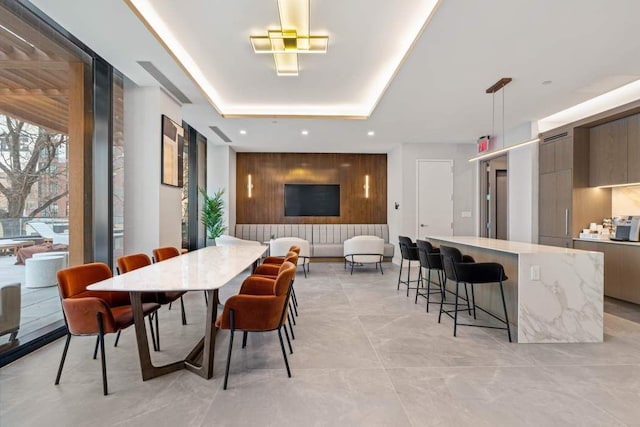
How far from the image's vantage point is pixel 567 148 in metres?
4.97

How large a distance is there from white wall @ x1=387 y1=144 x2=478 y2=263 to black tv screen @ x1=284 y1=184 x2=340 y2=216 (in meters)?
1.79

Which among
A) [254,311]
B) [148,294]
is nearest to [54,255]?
[148,294]

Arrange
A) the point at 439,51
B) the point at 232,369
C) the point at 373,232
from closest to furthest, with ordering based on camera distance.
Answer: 1. the point at 232,369
2. the point at 439,51
3. the point at 373,232

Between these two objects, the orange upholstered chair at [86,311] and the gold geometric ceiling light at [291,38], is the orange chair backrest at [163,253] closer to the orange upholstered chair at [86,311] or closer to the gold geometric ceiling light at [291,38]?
the orange upholstered chair at [86,311]

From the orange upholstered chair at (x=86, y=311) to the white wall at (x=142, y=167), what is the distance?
1.57 m

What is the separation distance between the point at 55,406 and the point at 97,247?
6.52ft

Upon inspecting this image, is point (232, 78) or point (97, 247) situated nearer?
point (97, 247)


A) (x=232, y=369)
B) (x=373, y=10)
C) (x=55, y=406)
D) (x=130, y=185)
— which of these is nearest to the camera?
(x=55, y=406)

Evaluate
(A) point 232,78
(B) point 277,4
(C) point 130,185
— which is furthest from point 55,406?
(A) point 232,78

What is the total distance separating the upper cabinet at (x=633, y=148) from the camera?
4.23 metres

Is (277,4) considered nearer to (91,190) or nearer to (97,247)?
(91,190)

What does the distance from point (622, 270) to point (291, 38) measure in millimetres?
5212

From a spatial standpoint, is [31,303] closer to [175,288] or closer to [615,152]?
[175,288]

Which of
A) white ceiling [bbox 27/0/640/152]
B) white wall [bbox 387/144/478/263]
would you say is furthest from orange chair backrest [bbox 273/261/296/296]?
white wall [bbox 387/144/478/263]
